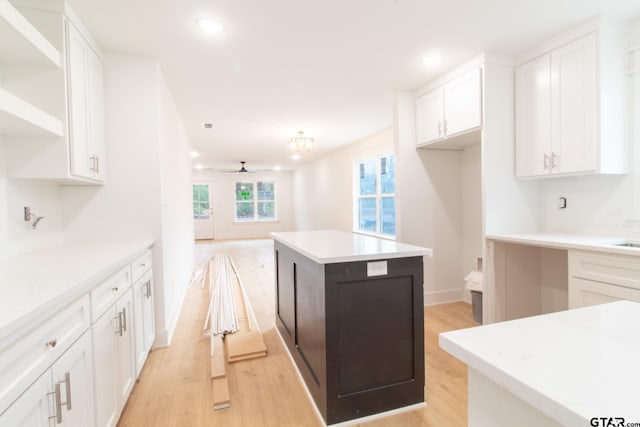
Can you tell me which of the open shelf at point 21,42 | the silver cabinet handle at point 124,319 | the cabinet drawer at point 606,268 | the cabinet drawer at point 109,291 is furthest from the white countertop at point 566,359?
the open shelf at point 21,42

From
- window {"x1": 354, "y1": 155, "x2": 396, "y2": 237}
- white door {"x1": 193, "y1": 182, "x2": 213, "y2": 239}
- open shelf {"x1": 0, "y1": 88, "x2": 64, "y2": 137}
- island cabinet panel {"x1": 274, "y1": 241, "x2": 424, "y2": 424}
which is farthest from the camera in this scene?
white door {"x1": 193, "y1": 182, "x2": 213, "y2": 239}

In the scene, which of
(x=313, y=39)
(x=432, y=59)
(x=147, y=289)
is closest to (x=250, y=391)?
(x=147, y=289)

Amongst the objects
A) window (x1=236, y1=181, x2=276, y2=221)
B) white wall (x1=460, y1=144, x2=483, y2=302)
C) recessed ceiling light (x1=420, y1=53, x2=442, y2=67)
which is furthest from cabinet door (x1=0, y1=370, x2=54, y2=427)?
window (x1=236, y1=181, x2=276, y2=221)

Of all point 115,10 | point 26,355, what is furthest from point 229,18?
point 26,355

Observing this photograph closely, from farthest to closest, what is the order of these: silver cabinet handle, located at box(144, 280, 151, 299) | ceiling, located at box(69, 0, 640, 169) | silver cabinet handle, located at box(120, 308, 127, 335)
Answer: silver cabinet handle, located at box(144, 280, 151, 299), ceiling, located at box(69, 0, 640, 169), silver cabinet handle, located at box(120, 308, 127, 335)

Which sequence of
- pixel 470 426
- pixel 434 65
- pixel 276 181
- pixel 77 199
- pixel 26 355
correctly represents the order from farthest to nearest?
pixel 276 181, pixel 434 65, pixel 77 199, pixel 26 355, pixel 470 426

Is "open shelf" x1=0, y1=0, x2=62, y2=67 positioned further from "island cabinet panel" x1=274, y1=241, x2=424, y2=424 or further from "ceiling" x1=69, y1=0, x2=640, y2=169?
"island cabinet panel" x1=274, y1=241, x2=424, y2=424

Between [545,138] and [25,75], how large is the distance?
3.82m

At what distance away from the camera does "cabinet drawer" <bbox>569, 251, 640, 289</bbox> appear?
73.9 inches

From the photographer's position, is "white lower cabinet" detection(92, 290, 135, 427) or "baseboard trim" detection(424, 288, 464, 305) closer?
"white lower cabinet" detection(92, 290, 135, 427)

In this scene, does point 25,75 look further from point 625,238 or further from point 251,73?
point 625,238

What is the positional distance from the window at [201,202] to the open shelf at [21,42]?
881cm

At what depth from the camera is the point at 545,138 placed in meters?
2.64

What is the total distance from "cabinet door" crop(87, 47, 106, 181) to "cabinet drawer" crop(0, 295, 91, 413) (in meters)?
1.49
